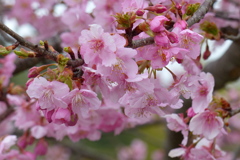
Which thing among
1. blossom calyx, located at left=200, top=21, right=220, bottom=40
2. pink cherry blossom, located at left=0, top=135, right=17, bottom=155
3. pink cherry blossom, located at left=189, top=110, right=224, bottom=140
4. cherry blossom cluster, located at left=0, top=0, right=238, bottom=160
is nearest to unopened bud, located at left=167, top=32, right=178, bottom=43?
cherry blossom cluster, located at left=0, top=0, right=238, bottom=160

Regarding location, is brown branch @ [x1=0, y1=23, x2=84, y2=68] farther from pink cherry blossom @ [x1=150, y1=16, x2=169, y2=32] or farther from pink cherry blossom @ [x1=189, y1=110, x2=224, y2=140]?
pink cherry blossom @ [x1=189, y1=110, x2=224, y2=140]

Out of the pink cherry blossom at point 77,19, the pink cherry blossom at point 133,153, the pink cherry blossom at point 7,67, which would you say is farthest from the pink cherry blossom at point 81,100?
the pink cherry blossom at point 133,153

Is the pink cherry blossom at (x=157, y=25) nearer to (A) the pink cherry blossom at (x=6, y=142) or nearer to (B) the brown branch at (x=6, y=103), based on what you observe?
(A) the pink cherry blossom at (x=6, y=142)

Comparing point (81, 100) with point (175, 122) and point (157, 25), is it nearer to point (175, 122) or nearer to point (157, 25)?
point (157, 25)

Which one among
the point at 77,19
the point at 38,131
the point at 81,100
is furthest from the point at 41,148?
the point at 81,100

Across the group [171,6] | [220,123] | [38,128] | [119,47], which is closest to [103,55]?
[119,47]

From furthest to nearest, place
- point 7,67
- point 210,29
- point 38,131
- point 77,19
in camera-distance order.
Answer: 1. point 7,67
2. point 77,19
3. point 38,131
4. point 210,29

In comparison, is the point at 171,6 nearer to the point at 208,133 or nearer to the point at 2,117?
the point at 208,133
